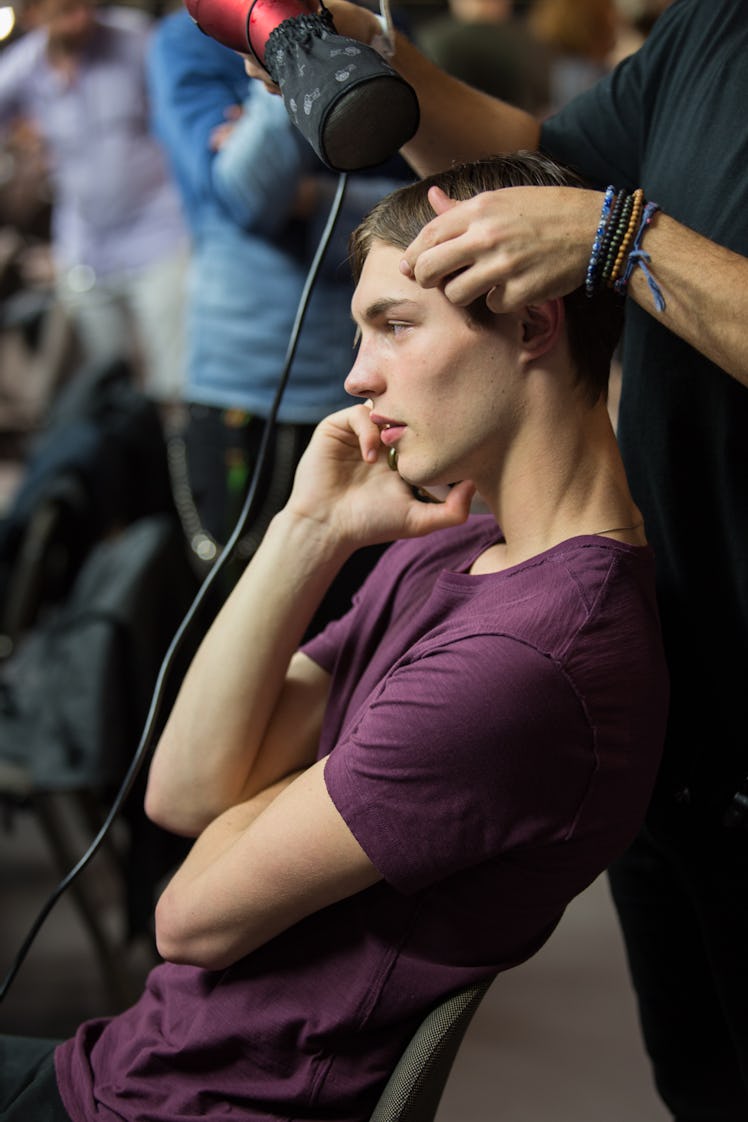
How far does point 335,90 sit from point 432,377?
244 mm

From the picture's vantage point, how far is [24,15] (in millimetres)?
4168

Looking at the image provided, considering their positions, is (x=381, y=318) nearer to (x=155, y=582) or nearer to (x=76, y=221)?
(x=155, y=582)

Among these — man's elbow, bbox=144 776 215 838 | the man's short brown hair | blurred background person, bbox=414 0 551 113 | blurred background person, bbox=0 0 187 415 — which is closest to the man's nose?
the man's short brown hair

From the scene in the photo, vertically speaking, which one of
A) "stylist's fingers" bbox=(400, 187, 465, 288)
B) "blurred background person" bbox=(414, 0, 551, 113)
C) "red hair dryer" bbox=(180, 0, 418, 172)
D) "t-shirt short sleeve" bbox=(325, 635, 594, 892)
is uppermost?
"red hair dryer" bbox=(180, 0, 418, 172)

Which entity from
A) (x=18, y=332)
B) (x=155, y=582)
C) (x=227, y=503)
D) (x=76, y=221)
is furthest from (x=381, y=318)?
(x=18, y=332)

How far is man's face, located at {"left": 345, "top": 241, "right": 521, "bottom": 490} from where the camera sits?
1.07 m

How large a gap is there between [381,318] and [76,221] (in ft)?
11.5

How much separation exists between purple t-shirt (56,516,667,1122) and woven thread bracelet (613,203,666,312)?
0.21 meters

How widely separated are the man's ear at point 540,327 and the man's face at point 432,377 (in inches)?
0.4

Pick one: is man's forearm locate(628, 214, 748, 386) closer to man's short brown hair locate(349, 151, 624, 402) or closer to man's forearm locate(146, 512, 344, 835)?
man's short brown hair locate(349, 151, 624, 402)

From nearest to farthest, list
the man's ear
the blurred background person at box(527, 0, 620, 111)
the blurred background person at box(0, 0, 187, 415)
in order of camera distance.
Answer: the man's ear
the blurred background person at box(527, 0, 620, 111)
the blurred background person at box(0, 0, 187, 415)

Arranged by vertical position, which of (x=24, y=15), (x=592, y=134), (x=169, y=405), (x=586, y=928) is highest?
(x=592, y=134)

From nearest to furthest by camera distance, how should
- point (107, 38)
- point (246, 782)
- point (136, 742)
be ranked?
point (246, 782)
point (136, 742)
point (107, 38)

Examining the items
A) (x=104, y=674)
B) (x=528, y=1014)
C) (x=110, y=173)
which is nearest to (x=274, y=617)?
(x=104, y=674)
